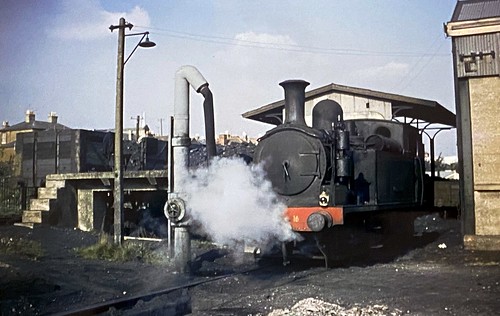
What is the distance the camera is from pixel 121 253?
11.0 m

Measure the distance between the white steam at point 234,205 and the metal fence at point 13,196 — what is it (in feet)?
33.3

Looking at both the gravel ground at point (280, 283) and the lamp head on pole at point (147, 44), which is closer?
the gravel ground at point (280, 283)

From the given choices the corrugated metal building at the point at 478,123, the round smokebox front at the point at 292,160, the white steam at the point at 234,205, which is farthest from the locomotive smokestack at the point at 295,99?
the corrugated metal building at the point at 478,123

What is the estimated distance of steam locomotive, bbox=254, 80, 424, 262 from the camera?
28.8 feet

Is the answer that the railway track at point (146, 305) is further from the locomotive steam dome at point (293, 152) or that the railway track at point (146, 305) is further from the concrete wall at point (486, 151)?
the concrete wall at point (486, 151)

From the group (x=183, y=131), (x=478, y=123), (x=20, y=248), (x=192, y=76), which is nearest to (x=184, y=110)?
(x=183, y=131)

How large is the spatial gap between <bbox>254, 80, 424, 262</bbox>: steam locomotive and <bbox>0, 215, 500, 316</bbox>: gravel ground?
3.11 feet

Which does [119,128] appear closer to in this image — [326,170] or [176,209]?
[176,209]

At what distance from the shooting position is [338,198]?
29.4ft

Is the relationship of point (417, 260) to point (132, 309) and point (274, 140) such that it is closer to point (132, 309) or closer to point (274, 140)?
point (274, 140)

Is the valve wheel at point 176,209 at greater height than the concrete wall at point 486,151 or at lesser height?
lesser

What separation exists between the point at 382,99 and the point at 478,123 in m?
5.27

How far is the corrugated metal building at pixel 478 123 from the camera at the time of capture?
11766 mm

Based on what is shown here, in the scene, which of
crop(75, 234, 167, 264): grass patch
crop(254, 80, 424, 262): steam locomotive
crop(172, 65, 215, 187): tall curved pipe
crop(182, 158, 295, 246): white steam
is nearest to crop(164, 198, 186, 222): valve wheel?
crop(182, 158, 295, 246): white steam
